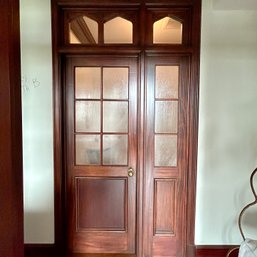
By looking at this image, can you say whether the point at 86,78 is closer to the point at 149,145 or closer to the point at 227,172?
the point at 149,145

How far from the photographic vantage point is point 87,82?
2.98 meters

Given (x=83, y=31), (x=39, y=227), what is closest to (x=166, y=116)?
(x=83, y=31)

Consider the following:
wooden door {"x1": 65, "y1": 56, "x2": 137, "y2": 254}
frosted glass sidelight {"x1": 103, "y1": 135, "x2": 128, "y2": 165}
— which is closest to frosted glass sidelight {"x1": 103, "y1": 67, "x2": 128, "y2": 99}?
wooden door {"x1": 65, "y1": 56, "x2": 137, "y2": 254}

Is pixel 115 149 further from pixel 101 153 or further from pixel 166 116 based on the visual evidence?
pixel 166 116

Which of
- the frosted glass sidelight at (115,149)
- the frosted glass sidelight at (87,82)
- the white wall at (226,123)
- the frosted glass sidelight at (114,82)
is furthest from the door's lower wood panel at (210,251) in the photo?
the frosted glass sidelight at (87,82)

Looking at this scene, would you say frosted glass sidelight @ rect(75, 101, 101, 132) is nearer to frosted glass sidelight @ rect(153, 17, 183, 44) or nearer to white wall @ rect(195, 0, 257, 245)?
frosted glass sidelight @ rect(153, 17, 183, 44)

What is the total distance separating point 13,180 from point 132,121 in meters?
2.20

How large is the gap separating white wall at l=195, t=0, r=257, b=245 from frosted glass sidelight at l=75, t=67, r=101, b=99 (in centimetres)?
102

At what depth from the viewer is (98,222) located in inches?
121

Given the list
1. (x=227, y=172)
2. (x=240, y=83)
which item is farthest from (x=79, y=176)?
(x=240, y=83)

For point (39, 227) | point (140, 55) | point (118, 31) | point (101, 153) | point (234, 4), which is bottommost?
point (39, 227)

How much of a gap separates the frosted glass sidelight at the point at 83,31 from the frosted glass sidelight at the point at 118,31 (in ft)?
0.38

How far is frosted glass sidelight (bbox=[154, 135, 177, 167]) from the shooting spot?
3.01m

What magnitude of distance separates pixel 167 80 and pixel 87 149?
107cm
